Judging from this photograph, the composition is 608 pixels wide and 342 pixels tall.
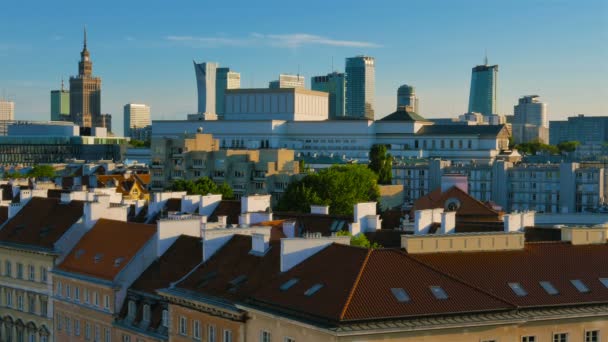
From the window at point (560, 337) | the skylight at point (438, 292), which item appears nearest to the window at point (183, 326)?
the skylight at point (438, 292)

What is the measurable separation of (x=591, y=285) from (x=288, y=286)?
1539 centimetres

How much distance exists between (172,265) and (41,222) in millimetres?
24515

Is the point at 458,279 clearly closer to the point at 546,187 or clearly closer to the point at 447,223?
the point at 447,223

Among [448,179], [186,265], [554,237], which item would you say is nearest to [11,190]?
[448,179]

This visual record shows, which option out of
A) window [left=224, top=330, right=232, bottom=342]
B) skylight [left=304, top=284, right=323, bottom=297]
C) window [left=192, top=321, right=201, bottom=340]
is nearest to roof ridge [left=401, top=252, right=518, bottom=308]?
skylight [left=304, top=284, right=323, bottom=297]

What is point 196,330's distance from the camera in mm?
57375

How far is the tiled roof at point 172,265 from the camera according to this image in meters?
63.2

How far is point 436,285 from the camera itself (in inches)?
1951

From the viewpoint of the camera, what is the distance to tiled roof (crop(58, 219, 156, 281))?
228 feet

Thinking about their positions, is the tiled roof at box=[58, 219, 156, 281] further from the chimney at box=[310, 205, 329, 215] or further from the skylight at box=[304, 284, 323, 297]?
the chimney at box=[310, 205, 329, 215]

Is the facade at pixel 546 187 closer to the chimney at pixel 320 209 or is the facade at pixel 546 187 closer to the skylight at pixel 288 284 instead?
the chimney at pixel 320 209

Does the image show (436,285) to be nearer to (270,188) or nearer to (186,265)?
(186,265)

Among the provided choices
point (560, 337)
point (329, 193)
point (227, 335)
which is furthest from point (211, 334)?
point (329, 193)

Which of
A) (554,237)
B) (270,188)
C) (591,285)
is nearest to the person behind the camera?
(591,285)
